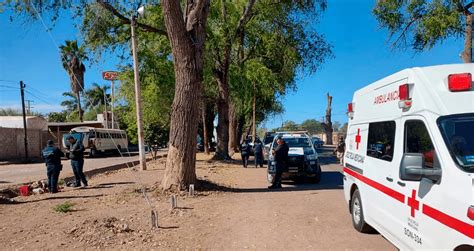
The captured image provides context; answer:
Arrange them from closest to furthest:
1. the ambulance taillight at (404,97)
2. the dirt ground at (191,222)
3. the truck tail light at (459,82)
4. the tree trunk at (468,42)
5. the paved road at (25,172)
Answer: the truck tail light at (459,82), the ambulance taillight at (404,97), the dirt ground at (191,222), the tree trunk at (468,42), the paved road at (25,172)

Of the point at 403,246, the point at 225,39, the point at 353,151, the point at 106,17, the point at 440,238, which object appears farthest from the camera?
the point at 225,39

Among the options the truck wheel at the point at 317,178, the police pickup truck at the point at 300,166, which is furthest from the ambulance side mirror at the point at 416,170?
the truck wheel at the point at 317,178

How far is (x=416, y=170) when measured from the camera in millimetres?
4301

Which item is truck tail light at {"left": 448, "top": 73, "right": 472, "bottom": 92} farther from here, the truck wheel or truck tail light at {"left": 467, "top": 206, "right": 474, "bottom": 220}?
the truck wheel

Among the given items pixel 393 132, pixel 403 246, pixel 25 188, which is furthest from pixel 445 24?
pixel 25 188

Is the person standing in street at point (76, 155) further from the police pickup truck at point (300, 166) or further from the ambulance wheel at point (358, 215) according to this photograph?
the ambulance wheel at point (358, 215)

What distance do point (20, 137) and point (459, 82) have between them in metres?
33.3

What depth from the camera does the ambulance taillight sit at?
5.14 metres

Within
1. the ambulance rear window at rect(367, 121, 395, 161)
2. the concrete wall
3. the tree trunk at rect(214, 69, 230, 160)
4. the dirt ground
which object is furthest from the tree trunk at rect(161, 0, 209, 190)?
the concrete wall

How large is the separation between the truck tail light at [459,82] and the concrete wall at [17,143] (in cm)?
3170

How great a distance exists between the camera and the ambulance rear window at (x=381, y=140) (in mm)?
5803

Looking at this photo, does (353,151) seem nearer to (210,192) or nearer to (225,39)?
(210,192)

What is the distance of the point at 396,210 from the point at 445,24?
498 inches

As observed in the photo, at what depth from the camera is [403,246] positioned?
518cm
